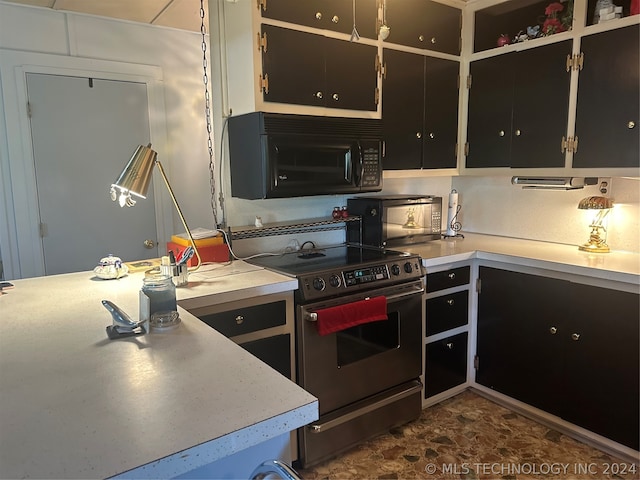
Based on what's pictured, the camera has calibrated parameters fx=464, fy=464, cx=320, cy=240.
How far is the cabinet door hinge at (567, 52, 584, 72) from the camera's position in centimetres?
248

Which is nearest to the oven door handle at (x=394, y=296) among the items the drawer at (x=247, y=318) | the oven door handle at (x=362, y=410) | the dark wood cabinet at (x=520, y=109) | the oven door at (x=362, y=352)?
the oven door at (x=362, y=352)

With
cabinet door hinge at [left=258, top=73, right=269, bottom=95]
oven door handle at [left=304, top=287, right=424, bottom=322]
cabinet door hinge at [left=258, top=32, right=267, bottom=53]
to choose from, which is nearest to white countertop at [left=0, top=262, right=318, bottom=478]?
oven door handle at [left=304, top=287, right=424, bottom=322]

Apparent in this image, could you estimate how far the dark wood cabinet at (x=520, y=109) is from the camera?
2.62 meters

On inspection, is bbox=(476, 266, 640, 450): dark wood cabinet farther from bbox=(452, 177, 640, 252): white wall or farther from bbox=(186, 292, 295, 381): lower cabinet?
bbox=(186, 292, 295, 381): lower cabinet

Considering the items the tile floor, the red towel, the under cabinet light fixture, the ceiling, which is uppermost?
the ceiling

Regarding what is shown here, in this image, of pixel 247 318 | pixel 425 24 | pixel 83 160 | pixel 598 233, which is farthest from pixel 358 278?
pixel 83 160

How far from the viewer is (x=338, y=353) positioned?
2.22 metres

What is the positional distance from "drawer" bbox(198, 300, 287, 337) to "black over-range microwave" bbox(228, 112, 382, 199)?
0.58 meters

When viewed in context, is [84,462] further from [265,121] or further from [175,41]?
[175,41]

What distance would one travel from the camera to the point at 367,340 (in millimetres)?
2330

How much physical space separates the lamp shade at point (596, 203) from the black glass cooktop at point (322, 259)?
3.34 feet

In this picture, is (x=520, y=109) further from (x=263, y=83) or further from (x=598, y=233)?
(x=263, y=83)

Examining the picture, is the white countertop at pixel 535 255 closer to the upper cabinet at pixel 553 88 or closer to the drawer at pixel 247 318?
the upper cabinet at pixel 553 88

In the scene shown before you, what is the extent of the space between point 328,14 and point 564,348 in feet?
6.96
